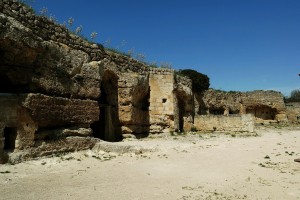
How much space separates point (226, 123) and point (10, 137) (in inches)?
564

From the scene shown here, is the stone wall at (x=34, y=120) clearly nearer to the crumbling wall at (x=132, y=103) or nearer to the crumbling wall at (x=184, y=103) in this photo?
the crumbling wall at (x=132, y=103)

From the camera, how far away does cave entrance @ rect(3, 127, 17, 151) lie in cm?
977

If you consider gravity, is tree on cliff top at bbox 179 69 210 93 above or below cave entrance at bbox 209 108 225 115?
above

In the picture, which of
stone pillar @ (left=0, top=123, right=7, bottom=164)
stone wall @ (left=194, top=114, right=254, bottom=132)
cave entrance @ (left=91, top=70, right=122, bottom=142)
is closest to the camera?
stone pillar @ (left=0, top=123, right=7, bottom=164)

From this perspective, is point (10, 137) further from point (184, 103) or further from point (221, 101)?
point (221, 101)

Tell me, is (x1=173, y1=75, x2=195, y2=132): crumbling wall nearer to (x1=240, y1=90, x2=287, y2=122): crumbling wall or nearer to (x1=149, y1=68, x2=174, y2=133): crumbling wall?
(x1=149, y1=68, x2=174, y2=133): crumbling wall

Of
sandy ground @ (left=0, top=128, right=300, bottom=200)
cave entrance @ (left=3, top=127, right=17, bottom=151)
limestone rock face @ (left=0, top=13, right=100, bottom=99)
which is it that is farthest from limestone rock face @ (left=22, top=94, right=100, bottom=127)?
sandy ground @ (left=0, top=128, right=300, bottom=200)

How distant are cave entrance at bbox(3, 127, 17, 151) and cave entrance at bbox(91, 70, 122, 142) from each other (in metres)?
5.89

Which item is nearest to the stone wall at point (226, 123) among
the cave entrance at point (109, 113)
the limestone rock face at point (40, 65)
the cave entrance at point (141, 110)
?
the cave entrance at point (141, 110)

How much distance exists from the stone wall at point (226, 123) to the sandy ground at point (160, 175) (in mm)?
7247

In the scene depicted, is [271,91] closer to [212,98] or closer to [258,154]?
[212,98]

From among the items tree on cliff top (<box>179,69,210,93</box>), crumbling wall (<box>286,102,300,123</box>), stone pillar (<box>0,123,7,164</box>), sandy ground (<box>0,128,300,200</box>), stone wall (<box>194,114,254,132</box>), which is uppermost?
tree on cliff top (<box>179,69,210,93</box>)

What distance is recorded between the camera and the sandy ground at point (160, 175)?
6.88 meters

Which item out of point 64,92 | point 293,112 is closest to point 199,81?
point 293,112
